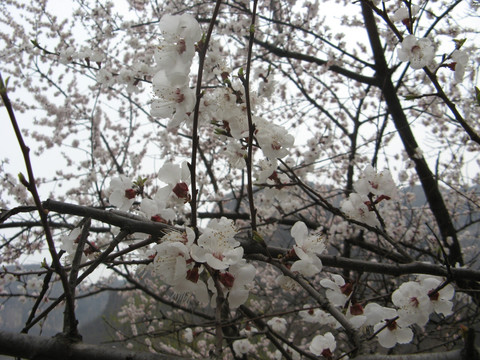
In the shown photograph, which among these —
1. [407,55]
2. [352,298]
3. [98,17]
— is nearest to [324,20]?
[98,17]

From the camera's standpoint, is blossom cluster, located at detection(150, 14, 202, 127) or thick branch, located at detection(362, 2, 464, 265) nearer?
blossom cluster, located at detection(150, 14, 202, 127)

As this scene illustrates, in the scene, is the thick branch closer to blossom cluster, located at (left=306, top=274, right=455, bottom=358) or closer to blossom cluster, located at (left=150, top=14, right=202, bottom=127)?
blossom cluster, located at (left=306, top=274, right=455, bottom=358)

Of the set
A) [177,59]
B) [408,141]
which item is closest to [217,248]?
[177,59]

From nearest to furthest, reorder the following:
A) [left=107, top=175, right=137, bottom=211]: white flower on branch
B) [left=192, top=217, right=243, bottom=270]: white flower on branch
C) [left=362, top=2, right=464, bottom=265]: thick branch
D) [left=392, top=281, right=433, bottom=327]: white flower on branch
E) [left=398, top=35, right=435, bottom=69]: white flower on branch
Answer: [left=192, top=217, right=243, bottom=270]: white flower on branch, [left=392, top=281, right=433, bottom=327]: white flower on branch, [left=107, top=175, right=137, bottom=211]: white flower on branch, [left=398, top=35, right=435, bottom=69]: white flower on branch, [left=362, top=2, right=464, bottom=265]: thick branch

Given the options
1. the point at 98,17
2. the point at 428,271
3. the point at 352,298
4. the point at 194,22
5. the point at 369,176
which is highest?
the point at 98,17

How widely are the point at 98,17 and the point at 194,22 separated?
18.5ft

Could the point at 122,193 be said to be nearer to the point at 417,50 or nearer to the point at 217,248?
the point at 217,248

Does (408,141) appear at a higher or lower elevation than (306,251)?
higher

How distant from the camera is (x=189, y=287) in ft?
3.39

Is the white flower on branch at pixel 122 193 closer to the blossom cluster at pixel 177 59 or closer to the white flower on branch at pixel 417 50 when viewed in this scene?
the blossom cluster at pixel 177 59

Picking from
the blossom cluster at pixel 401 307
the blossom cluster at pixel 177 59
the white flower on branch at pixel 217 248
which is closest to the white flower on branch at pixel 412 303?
the blossom cluster at pixel 401 307

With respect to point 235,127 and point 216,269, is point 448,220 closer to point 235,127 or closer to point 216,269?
point 235,127

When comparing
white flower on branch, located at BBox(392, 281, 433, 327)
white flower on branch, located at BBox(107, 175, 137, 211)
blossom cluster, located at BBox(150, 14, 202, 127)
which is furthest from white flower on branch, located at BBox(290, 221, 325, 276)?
white flower on branch, located at BBox(107, 175, 137, 211)

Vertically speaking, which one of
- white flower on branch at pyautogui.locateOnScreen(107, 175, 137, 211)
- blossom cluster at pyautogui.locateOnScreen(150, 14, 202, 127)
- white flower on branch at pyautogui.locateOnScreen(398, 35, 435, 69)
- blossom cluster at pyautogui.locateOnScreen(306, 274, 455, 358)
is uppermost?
white flower on branch at pyautogui.locateOnScreen(398, 35, 435, 69)
